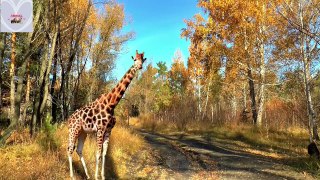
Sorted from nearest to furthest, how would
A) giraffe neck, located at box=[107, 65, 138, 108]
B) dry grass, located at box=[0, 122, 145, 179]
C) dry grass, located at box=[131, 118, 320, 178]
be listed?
1. dry grass, located at box=[0, 122, 145, 179]
2. giraffe neck, located at box=[107, 65, 138, 108]
3. dry grass, located at box=[131, 118, 320, 178]

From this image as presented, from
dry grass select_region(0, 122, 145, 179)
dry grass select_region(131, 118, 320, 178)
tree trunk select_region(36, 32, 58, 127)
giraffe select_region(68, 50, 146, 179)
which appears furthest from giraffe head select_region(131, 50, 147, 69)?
dry grass select_region(131, 118, 320, 178)

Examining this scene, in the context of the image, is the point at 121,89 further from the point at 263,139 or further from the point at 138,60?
the point at 263,139

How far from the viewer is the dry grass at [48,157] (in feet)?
26.6

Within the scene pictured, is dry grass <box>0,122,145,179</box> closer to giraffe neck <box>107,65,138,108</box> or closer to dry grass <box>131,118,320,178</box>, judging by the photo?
giraffe neck <box>107,65,138,108</box>

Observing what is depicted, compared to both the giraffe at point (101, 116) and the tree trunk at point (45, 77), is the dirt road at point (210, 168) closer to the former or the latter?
the giraffe at point (101, 116)

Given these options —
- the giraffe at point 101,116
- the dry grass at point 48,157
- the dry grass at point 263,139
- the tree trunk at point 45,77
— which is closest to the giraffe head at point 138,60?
the giraffe at point 101,116

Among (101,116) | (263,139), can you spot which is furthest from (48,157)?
(263,139)

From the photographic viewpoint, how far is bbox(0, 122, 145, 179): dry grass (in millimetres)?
8117

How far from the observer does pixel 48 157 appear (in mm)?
9203

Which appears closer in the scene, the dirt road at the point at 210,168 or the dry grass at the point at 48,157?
the dry grass at the point at 48,157

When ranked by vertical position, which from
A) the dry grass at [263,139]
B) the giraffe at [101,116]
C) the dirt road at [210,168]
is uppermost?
the giraffe at [101,116]

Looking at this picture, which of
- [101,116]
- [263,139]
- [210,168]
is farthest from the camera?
[263,139]

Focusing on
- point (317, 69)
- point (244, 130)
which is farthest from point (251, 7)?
point (244, 130)

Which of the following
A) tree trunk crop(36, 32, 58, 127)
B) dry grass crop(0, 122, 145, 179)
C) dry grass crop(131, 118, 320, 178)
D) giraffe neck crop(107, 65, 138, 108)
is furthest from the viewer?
dry grass crop(131, 118, 320, 178)
